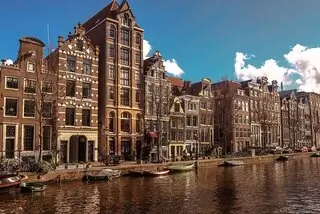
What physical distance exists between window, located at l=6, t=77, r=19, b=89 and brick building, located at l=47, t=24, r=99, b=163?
214 inches

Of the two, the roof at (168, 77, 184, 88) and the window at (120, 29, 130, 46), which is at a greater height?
the window at (120, 29, 130, 46)

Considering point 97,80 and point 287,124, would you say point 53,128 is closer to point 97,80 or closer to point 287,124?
point 97,80

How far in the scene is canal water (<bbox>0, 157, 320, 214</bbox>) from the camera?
27.0 metres

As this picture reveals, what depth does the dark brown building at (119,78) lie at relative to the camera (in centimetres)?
6419

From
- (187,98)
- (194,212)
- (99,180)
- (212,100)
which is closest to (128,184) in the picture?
(99,180)

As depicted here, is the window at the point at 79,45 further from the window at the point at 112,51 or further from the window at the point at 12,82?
the window at the point at 12,82

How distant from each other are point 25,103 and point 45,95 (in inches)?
124

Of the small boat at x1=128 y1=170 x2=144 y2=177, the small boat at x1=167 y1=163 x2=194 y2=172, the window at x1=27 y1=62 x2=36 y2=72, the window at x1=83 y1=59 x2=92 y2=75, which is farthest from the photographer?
the window at x1=83 y1=59 x2=92 y2=75

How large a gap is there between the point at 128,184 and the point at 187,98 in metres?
43.9

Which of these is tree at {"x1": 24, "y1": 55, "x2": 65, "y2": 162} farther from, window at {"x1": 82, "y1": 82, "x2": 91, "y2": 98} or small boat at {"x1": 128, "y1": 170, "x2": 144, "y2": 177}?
small boat at {"x1": 128, "y1": 170, "x2": 144, "y2": 177}

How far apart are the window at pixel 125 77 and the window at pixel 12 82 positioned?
67.1 ft

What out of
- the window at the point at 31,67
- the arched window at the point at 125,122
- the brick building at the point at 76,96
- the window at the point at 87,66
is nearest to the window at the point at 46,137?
the brick building at the point at 76,96

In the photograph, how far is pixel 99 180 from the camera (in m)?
43.8

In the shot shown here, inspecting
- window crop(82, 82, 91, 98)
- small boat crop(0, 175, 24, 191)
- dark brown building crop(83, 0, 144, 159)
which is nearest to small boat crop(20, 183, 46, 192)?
small boat crop(0, 175, 24, 191)
